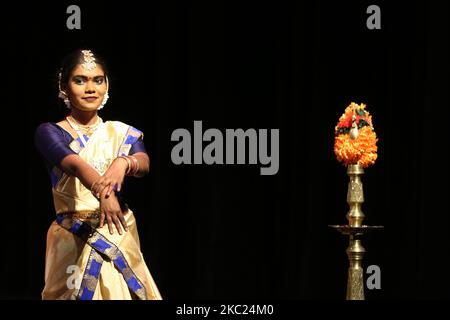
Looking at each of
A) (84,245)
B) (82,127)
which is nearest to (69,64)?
(82,127)

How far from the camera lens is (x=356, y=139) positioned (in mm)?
3910

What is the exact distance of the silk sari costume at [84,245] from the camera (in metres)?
3.29

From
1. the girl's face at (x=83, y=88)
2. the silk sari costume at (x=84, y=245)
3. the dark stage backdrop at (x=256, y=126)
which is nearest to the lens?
the silk sari costume at (x=84, y=245)

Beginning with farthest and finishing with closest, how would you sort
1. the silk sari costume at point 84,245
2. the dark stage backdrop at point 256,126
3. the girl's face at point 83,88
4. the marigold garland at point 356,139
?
the dark stage backdrop at point 256,126 → the marigold garland at point 356,139 → the girl's face at point 83,88 → the silk sari costume at point 84,245

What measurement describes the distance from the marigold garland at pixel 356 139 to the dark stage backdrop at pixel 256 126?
0.70 meters

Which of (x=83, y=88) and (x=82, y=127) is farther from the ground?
(x=83, y=88)

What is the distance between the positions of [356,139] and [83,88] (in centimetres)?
118

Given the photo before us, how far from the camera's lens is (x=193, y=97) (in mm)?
4562

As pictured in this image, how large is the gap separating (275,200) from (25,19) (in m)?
1.49

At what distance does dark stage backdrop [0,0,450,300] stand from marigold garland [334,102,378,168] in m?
0.70

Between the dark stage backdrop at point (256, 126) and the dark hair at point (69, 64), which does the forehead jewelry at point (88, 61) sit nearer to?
the dark hair at point (69, 64)

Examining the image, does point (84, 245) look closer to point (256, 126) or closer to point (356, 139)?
point (356, 139)

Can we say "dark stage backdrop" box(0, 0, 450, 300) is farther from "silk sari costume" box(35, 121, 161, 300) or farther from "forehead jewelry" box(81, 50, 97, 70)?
"silk sari costume" box(35, 121, 161, 300)

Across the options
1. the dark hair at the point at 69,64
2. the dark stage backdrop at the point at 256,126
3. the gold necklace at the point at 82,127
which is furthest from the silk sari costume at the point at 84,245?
the dark stage backdrop at the point at 256,126
